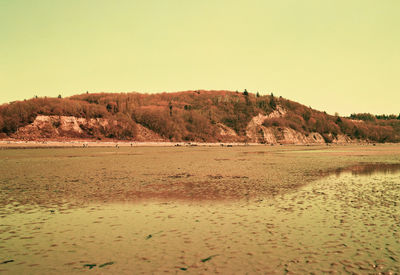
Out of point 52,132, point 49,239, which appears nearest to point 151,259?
point 49,239

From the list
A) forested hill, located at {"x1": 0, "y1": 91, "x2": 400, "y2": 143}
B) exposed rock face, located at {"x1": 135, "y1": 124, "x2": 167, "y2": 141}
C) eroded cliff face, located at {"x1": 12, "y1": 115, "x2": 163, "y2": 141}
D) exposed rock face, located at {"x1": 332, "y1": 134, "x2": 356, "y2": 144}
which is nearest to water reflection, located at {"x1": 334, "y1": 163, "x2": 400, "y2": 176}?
eroded cliff face, located at {"x1": 12, "y1": 115, "x2": 163, "y2": 141}

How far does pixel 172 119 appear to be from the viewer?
144 m

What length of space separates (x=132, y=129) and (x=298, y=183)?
110m

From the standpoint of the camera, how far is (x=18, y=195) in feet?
46.0

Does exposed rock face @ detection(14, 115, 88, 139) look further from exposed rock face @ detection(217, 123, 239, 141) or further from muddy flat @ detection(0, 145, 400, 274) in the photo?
muddy flat @ detection(0, 145, 400, 274)

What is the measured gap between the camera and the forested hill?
108m

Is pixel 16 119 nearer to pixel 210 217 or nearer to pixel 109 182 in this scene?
pixel 109 182

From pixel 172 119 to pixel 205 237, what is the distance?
13623 cm

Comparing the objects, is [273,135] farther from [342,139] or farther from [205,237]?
[205,237]

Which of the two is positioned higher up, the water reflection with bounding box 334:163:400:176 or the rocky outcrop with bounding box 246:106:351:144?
the rocky outcrop with bounding box 246:106:351:144

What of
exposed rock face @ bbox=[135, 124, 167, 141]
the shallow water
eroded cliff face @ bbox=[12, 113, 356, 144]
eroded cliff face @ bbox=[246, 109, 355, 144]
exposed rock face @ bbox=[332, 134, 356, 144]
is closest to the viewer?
the shallow water

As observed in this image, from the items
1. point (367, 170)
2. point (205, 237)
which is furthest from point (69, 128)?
point (205, 237)

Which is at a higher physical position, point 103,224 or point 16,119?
point 16,119

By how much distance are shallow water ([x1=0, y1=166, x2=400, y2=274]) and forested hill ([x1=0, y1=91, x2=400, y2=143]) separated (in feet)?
330
